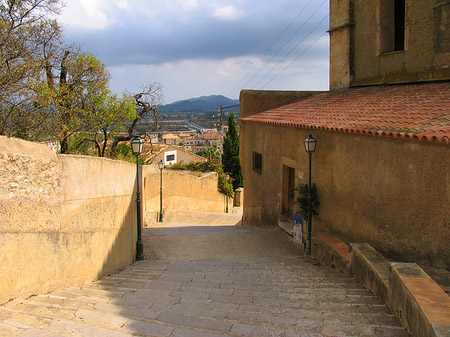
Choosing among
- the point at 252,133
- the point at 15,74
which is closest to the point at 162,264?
the point at 15,74

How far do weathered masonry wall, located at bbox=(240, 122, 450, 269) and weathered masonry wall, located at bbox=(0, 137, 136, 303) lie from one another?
492 centimetres

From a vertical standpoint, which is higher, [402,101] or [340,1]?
[340,1]

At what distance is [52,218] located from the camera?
16.9ft

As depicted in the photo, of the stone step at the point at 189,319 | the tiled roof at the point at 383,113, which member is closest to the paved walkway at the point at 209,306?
the stone step at the point at 189,319

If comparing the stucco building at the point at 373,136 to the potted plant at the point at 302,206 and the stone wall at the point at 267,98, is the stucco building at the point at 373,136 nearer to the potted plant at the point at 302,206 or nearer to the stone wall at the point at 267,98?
the stone wall at the point at 267,98

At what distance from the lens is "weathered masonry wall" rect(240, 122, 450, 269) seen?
604 centimetres

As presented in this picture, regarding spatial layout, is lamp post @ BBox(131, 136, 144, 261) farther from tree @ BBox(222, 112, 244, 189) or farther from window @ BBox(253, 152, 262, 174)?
tree @ BBox(222, 112, 244, 189)

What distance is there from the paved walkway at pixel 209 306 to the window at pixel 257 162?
21.6ft

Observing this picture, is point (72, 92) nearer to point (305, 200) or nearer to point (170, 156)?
point (305, 200)

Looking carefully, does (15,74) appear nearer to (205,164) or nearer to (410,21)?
(410,21)

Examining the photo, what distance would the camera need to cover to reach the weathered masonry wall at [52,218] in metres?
4.37

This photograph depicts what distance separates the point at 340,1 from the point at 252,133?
226 inches

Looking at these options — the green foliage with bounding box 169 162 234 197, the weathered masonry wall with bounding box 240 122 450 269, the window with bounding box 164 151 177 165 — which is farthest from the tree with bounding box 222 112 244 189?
the weathered masonry wall with bounding box 240 122 450 269

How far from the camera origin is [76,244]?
5.74 metres
